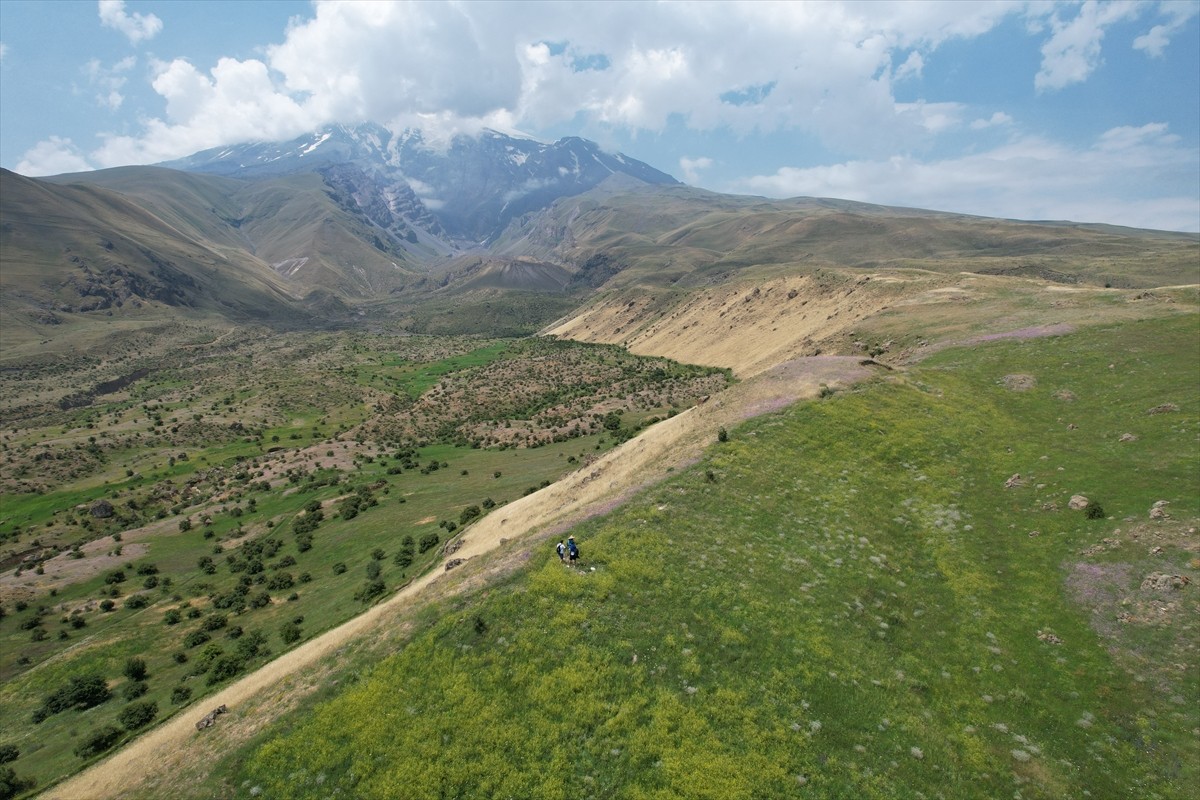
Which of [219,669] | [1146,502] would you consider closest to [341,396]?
[219,669]

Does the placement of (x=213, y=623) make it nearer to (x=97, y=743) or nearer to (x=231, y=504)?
(x=97, y=743)

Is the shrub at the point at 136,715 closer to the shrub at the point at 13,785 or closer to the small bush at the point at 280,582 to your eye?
the shrub at the point at 13,785

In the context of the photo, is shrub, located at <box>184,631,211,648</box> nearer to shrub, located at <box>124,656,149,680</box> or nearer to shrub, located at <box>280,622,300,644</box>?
shrub, located at <box>124,656,149,680</box>

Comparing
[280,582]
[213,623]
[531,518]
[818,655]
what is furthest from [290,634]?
[818,655]

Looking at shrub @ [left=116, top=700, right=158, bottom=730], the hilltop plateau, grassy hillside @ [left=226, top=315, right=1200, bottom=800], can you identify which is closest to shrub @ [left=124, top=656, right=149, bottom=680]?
the hilltop plateau

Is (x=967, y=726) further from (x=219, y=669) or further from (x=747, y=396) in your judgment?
(x=219, y=669)
